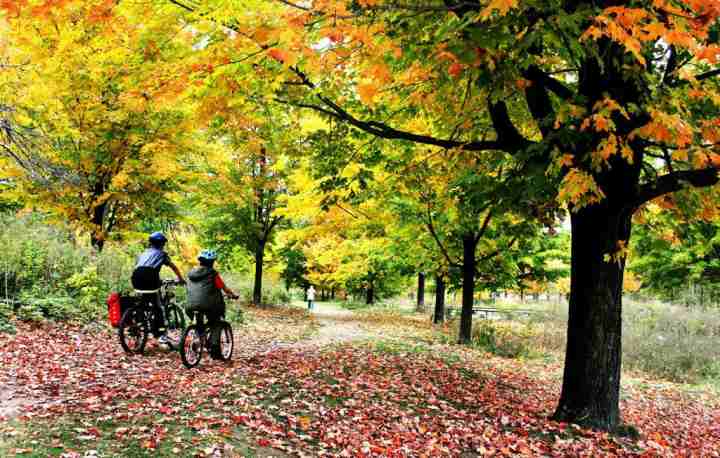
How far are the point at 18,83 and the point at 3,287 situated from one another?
4.31 metres

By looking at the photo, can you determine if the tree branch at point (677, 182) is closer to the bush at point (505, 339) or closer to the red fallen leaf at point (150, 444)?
the red fallen leaf at point (150, 444)

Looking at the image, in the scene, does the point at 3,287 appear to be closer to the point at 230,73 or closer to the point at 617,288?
the point at 230,73

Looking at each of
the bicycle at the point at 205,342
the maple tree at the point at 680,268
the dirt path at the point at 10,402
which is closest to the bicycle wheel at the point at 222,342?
the bicycle at the point at 205,342

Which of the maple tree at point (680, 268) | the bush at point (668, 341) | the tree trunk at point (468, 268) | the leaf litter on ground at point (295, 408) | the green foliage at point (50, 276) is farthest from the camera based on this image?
the maple tree at point (680, 268)

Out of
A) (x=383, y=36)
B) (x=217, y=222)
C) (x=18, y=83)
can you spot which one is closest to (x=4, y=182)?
(x=18, y=83)

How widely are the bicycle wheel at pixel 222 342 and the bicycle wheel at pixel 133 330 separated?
43.9 inches

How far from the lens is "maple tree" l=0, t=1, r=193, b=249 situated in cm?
1009

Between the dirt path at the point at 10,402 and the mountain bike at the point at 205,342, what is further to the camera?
the mountain bike at the point at 205,342

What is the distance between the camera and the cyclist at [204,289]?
25.2 ft

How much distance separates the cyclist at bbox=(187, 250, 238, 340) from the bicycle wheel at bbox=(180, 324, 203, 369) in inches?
7.2

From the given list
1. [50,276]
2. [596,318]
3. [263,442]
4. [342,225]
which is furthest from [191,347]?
[342,225]

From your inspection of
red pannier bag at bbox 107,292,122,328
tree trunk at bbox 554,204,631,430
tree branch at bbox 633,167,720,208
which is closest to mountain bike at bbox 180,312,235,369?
red pannier bag at bbox 107,292,122,328

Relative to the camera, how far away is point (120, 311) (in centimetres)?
745

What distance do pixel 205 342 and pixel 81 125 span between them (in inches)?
301
